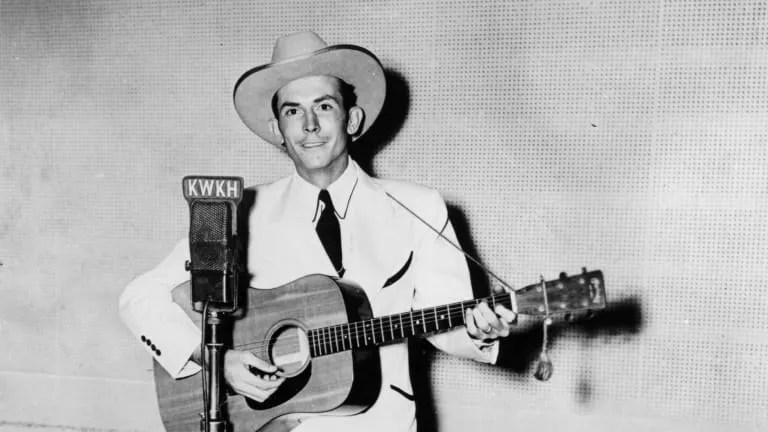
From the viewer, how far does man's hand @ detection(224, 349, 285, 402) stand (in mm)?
2551

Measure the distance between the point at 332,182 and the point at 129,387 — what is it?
1.86m

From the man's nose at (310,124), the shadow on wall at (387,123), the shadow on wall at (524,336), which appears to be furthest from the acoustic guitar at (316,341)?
the shadow on wall at (387,123)

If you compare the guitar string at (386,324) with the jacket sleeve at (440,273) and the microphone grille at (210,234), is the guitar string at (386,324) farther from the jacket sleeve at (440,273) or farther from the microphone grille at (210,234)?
the microphone grille at (210,234)

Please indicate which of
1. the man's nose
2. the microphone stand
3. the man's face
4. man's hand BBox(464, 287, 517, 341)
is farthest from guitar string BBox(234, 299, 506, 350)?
the man's nose

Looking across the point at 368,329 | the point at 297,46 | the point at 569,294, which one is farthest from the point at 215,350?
the point at 297,46

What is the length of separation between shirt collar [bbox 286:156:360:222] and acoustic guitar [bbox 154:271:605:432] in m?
0.32

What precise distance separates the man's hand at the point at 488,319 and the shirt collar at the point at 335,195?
73 cm

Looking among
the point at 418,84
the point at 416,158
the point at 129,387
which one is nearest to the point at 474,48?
the point at 418,84

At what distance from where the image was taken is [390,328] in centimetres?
243

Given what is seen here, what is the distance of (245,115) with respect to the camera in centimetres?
294

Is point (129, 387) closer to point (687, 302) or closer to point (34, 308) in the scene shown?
point (34, 308)

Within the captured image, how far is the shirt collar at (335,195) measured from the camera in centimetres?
278

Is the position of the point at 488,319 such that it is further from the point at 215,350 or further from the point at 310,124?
the point at 310,124

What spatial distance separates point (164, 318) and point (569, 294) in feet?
5.22
